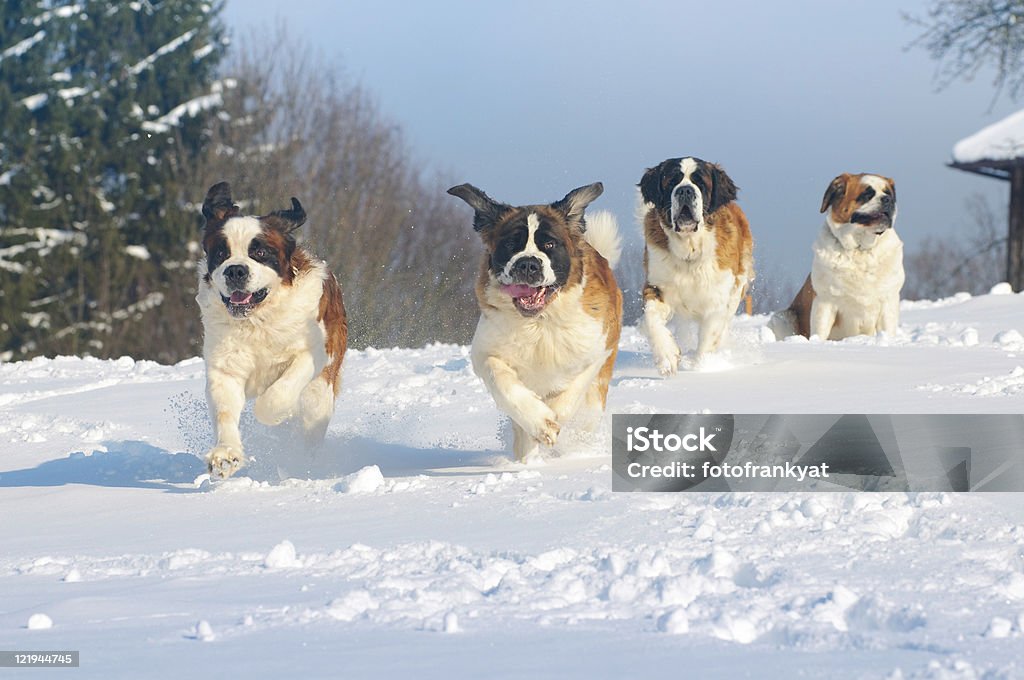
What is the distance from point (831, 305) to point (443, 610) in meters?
8.24

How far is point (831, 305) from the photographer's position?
11.0m

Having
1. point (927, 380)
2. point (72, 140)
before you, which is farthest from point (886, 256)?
point (72, 140)

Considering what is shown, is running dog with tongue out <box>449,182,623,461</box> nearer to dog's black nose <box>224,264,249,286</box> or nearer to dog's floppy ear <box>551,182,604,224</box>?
dog's floppy ear <box>551,182,604,224</box>

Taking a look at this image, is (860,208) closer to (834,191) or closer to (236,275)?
(834,191)

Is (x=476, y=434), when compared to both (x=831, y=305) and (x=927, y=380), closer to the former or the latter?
(x=927, y=380)

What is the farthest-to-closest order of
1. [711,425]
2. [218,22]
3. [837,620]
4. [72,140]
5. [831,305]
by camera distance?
[218,22] < [72,140] < [831,305] < [711,425] < [837,620]

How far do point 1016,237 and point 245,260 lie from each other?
22.0 m

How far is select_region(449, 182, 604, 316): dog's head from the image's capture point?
5809mm

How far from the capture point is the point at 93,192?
104 ft

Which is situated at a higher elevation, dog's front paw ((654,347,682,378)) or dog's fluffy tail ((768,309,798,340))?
dog's fluffy tail ((768,309,798,340))

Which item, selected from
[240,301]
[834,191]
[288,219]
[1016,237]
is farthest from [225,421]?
[1016,237]

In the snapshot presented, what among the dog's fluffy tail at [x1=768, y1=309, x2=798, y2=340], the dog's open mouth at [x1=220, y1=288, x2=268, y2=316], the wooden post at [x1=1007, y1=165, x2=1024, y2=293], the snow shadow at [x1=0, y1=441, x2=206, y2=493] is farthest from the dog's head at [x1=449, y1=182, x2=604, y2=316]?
the wooden post at [x1=1007, y1=165, x2=1024, y2=293]

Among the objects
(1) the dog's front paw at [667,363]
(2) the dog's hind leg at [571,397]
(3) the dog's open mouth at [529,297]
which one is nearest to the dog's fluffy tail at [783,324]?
(1) the dog's front paw at [667,363]

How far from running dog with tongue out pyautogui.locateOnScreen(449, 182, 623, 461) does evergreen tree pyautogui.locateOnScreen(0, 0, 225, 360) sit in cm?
2603
